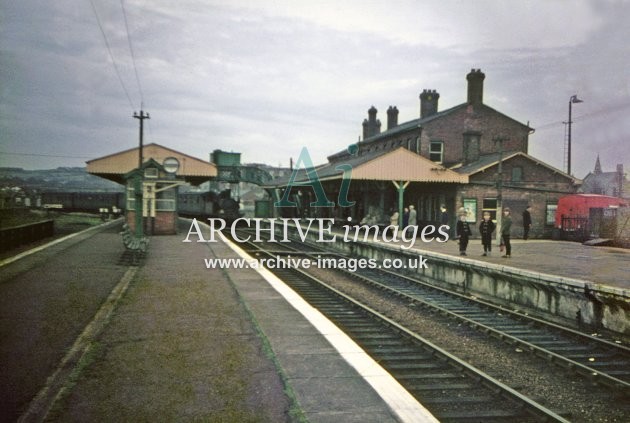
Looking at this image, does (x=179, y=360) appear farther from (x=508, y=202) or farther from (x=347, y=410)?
(x=508, y=202)

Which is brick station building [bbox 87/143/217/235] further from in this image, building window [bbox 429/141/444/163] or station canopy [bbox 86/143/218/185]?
building window [bbox 429/141/444/163]

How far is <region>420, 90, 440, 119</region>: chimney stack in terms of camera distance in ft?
124

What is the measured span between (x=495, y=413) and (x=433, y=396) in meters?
0.72

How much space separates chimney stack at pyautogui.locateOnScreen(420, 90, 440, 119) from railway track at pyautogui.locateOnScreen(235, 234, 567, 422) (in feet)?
102

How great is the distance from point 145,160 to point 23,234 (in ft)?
40.3

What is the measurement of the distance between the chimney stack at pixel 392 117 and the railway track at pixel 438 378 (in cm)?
3774

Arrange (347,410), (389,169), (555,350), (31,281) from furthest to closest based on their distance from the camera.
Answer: (389,169)
(31,281)
(555,350)
(347,410)

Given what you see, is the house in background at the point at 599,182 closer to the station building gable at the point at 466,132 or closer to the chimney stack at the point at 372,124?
the station building gable at the point at 466,132

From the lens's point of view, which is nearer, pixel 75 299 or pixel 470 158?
pixel 75 299

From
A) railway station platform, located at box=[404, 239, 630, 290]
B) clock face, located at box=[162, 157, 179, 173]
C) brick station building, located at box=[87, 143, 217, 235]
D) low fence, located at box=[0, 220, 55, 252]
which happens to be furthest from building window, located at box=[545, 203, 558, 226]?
low fence, located at box=[0, 220, 55, 252]

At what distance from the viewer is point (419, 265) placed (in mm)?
15812

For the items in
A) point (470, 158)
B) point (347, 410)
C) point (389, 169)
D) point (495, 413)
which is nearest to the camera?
point (347, 410)

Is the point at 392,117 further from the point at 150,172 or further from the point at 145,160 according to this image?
the point at 150,172

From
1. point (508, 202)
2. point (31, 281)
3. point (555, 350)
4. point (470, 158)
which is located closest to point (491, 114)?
point (470, 158)
